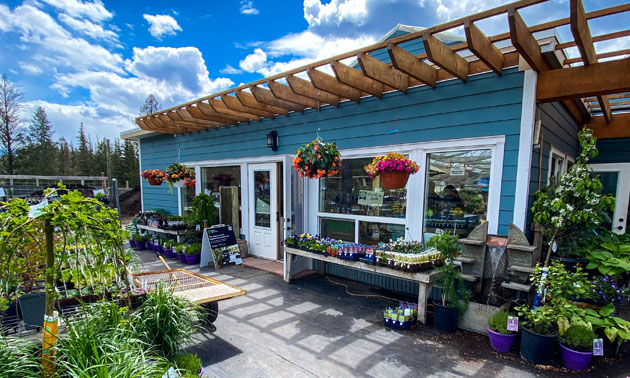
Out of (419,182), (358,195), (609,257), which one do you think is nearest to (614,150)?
(609,257)

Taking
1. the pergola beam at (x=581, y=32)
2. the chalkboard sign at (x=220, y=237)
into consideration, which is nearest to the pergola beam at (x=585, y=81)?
the pergola beam at (x=581, y=32)

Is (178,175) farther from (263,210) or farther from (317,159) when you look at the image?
(317,159)

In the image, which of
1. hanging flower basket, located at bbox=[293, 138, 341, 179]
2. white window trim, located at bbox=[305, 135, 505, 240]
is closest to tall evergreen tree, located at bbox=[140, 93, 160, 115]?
white window trim, located at bbox=[305, 135, 505, 240]

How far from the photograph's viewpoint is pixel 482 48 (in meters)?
2.68

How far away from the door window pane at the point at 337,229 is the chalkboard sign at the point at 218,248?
6.17 feet

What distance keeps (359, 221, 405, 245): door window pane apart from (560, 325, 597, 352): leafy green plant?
75.6 inches

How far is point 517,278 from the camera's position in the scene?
288cm

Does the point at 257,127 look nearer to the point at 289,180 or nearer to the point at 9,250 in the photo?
the point at 289,180

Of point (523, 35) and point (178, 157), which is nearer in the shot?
point (523, 35)

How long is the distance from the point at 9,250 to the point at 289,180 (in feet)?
11.6

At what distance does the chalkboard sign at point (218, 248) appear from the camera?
17.8 feet

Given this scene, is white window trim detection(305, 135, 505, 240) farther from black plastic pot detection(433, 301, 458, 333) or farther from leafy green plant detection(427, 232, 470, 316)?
black plastic pot detection(433, 301, 458, 333)

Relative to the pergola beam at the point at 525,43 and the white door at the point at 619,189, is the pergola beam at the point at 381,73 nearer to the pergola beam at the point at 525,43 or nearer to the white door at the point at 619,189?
the pergola beam at the point at 525,43

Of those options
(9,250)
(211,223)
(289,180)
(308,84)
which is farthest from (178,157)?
(9,250)
